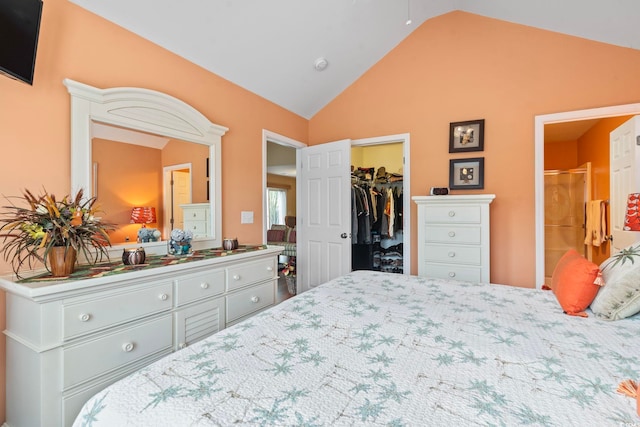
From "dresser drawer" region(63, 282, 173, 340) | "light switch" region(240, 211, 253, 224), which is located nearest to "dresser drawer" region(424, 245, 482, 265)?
"light switch" region(240, 211, 253, 224)

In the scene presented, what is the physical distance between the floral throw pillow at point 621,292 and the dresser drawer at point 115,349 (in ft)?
6.84

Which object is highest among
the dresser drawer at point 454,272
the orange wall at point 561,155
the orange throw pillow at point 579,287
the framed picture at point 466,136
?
the orange wall at point 561,155

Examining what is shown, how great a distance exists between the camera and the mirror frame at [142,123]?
5.90 ft

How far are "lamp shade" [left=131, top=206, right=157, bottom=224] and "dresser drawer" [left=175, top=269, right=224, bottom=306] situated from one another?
0.59 metres

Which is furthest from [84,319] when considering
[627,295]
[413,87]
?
[413,87]

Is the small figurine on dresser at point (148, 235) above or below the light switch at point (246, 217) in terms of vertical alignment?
below

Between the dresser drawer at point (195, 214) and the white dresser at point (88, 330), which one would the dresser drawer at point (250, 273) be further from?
the dresser drawer at point (195, 214)

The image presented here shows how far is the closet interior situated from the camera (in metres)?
3.96

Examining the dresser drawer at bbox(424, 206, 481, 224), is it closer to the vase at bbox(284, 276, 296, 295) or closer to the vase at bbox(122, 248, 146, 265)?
the vase at bbox(284, 276, 296, 295)

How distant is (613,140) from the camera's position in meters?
2.97

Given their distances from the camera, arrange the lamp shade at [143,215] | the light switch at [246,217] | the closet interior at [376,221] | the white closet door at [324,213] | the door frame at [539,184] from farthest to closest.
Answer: the closet interior at [376,221] → the white closet door at [324,213] → the light switch at [246,217] → the door frame at [539,184] → the lamp shade at [143,215]

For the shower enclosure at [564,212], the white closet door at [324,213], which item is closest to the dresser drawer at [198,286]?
the white closet door at [324,213]

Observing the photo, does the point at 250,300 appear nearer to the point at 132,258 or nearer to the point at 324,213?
the point at 132,258

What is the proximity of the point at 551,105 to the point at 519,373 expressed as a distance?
280 centimetres
